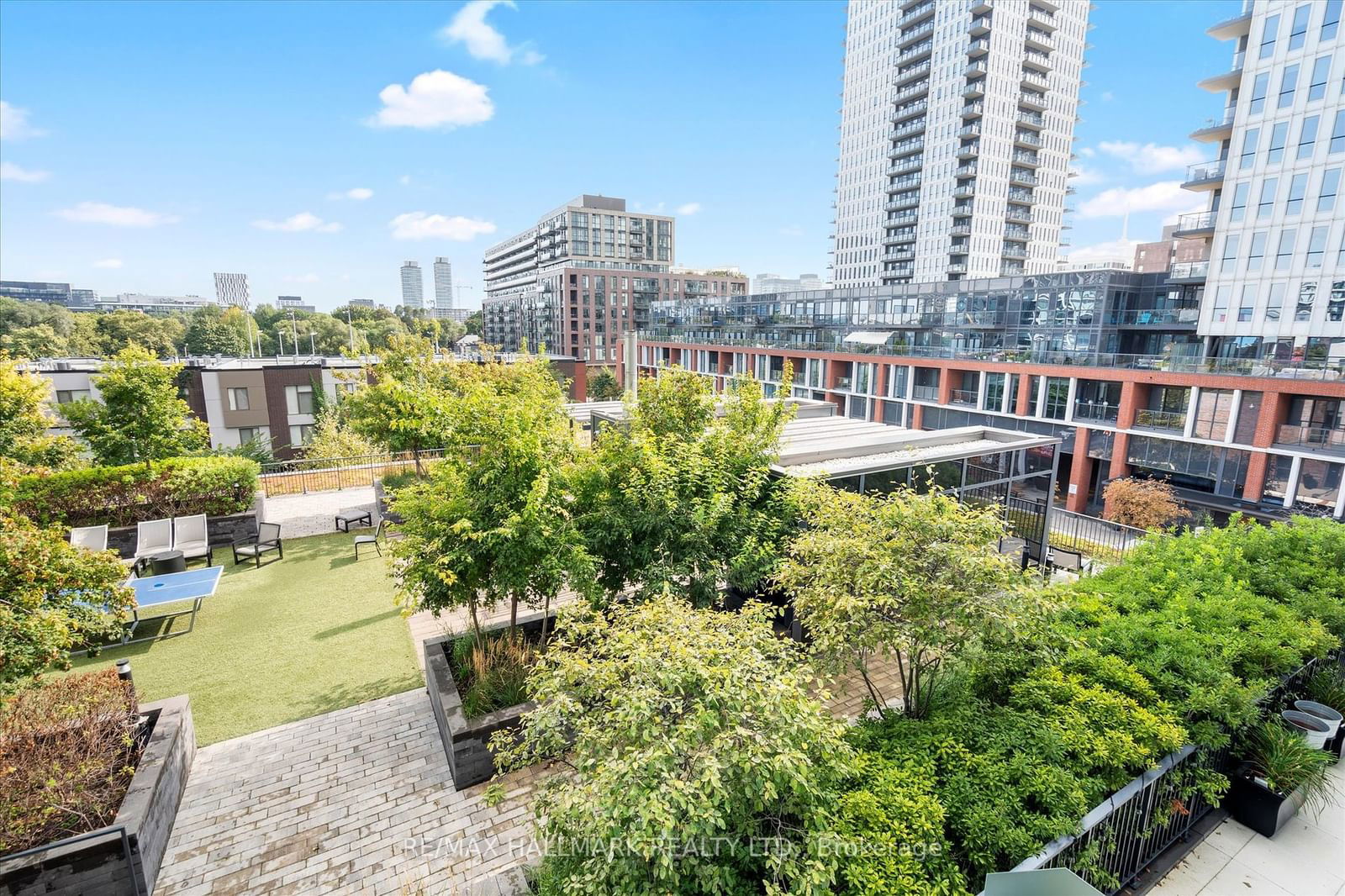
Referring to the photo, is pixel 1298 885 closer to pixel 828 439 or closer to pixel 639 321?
pixel 828 439

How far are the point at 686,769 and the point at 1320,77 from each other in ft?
152

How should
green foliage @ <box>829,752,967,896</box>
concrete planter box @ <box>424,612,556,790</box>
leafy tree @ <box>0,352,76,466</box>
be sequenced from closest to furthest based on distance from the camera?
green foliage @ <box>829,752,967,896</box>, concrete planter box @ <box>424,612,556,790</box>, leafy tree @ <box>0,352,76,466</box>

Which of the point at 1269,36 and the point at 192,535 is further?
the point at 1269,36

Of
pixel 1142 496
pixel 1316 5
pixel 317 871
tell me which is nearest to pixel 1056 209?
pixel 1316 5

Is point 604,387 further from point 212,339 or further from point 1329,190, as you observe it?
point 212,339

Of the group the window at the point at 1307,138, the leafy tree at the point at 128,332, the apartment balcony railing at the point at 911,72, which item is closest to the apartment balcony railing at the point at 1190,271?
the window at the point at 1307,138

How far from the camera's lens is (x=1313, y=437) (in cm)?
2603

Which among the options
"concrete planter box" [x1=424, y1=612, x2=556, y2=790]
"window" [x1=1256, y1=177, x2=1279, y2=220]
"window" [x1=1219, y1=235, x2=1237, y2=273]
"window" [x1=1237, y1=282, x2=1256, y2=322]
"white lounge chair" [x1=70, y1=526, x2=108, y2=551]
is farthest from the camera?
"window" [x1=1219, y1=235, x2=1237, y2=273]

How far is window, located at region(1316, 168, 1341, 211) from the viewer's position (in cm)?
3014

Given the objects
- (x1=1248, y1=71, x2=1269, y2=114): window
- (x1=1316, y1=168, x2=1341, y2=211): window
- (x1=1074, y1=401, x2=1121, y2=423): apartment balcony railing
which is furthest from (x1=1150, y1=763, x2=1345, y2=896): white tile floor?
(x1=1248, y1=71, x2=1269, y2=114): window

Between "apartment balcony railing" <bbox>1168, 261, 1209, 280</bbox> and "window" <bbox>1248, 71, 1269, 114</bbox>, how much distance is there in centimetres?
788

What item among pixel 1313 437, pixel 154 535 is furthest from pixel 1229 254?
pixel 154 535

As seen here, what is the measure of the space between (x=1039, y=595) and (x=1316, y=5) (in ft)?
145

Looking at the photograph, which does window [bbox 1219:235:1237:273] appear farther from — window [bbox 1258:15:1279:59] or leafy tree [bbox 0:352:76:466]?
leafy tree [bbox 0:352:76:466]
